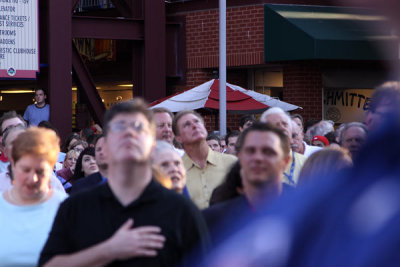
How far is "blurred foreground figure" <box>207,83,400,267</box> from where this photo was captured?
124 centimetres

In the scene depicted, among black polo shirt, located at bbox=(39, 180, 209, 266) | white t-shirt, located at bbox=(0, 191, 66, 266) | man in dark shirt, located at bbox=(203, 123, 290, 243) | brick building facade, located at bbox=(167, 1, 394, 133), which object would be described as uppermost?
brick building facade, located at bbox=(167, 1, 394, 133)

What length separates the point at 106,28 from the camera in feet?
61.0

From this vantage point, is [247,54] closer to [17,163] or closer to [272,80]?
[272,80]

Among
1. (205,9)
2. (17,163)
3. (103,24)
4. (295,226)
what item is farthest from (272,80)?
(295,226)

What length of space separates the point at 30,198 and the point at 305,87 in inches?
563

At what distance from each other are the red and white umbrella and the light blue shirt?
303cm

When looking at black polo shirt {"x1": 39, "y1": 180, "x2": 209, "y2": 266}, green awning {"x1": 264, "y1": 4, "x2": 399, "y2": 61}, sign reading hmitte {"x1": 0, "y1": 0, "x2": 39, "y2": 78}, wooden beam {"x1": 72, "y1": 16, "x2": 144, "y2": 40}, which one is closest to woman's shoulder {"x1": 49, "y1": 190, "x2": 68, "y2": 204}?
black polo shirt {"x1": 39, "y1": 180, "x2": 209, "y2": 266}

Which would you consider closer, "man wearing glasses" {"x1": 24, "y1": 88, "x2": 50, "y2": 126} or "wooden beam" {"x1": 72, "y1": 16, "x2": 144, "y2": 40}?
"man wearing glasses" {"x1": 24, "y1": 88, "x2": 50, "y2": 126}

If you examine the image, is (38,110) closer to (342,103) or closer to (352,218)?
(342,103)

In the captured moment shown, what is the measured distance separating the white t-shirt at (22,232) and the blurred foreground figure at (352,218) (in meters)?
3.13

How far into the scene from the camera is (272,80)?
64.6 feet

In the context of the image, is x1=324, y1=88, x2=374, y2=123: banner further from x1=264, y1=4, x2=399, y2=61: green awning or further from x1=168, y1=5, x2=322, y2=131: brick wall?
x1=264, y1=4, x2=399, y2=61: green awning

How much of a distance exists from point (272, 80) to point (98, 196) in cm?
1645

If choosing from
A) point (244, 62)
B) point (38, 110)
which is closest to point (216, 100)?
point (244, 62)
